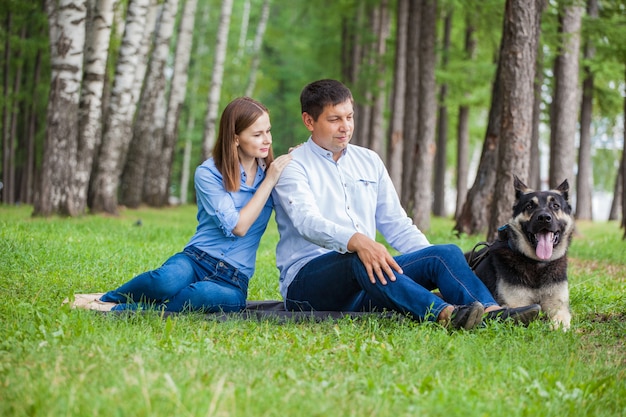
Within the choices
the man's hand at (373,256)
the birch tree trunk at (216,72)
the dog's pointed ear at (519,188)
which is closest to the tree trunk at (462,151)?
the birch tree trunk at (216,72)

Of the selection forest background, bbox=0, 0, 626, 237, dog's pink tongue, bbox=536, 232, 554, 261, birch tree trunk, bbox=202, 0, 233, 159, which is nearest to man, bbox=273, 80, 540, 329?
dog's pink tongue, bbox=536, 232, 554, 261

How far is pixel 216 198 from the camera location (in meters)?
6.29

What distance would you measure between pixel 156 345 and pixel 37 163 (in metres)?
28.4

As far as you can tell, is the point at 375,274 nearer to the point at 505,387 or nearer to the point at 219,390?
the point at 505,387

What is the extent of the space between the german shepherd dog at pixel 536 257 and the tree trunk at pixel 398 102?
15924mm

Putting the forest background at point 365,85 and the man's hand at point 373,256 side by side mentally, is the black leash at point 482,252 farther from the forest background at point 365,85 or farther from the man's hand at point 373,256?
the forest background at point 365,85

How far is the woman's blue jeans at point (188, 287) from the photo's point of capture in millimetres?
6199

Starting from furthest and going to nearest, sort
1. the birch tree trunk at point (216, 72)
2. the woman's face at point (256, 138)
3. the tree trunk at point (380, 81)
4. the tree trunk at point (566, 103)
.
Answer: the birch tree trunk at point (216, 72) < the tree trunk at point (380, 81) < the tree trunk at point (566, 103) < the woman's face at point (256, 138)

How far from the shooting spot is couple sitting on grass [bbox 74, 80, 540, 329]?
5777mm

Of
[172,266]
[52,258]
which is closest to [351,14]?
[52,258]

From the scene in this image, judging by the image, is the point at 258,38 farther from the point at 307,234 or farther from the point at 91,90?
the point at 307,234

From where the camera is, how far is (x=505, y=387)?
4234mm

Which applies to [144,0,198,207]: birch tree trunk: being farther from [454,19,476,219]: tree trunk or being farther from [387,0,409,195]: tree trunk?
[454,19,476,219]: tree trunk

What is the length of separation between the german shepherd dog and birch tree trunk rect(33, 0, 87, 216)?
10.1m
